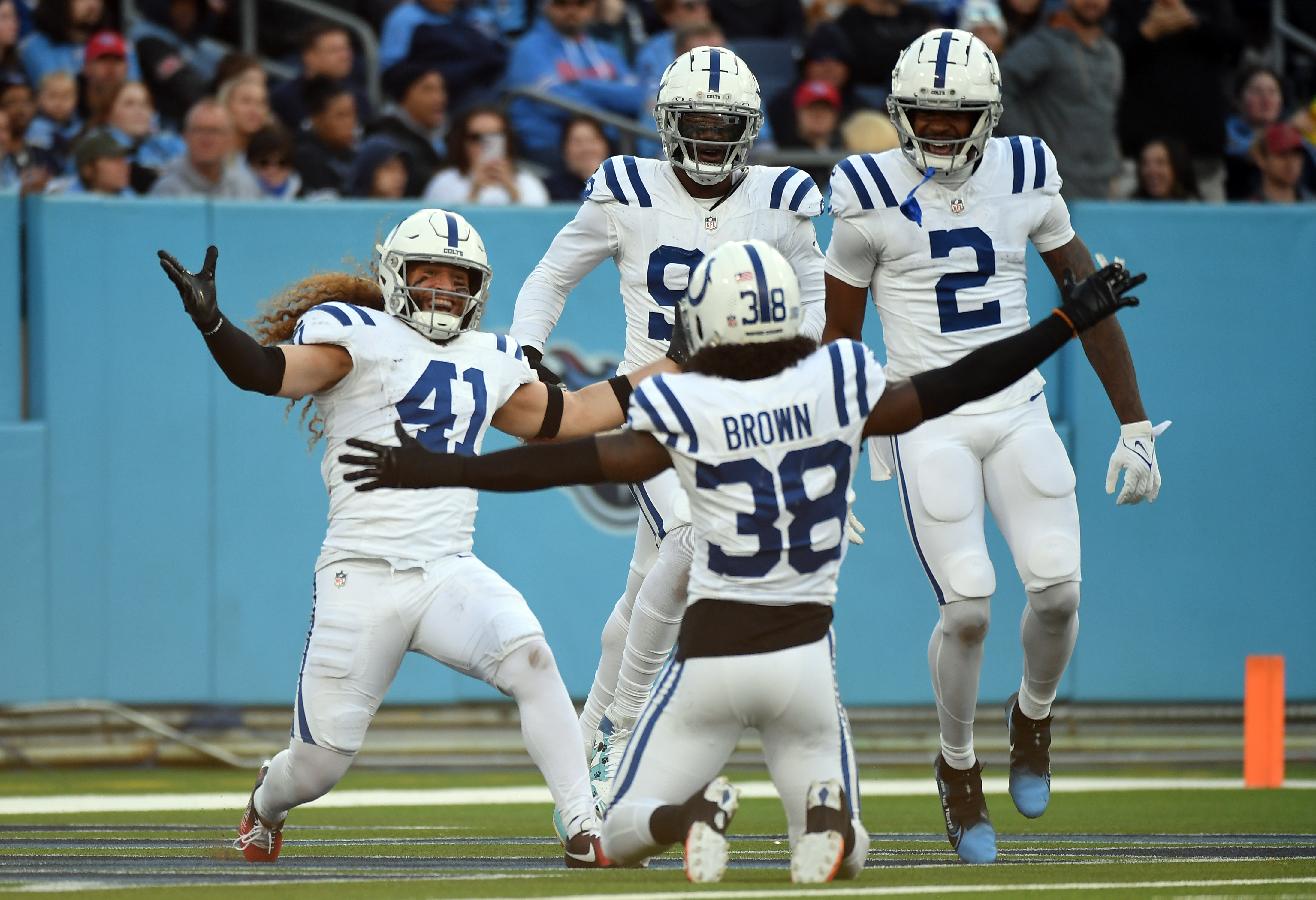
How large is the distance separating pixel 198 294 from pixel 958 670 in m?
2.37

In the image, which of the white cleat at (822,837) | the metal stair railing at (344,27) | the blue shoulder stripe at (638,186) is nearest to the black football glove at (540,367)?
the blue shoulder stripe at (638,186)

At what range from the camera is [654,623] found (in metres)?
5.52

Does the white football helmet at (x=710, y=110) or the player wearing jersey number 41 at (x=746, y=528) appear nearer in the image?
the player wearing jersey number 41 at (x=746, y=528)

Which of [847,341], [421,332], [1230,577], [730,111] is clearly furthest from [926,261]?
[1230,577]

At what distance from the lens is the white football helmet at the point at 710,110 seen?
543 centimetres

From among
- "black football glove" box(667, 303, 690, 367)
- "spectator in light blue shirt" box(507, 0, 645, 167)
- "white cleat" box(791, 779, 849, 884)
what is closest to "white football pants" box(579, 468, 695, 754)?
"black football glove" box(667, 303, 690, 367)

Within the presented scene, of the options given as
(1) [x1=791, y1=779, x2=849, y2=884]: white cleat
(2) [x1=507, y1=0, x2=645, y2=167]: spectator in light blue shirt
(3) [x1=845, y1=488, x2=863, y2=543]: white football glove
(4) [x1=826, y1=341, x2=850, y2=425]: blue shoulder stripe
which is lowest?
(1) [x1=791, y1=779, x2=849, y2=884]: white cleat

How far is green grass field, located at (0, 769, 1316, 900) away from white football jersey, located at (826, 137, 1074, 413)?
1.39 meters

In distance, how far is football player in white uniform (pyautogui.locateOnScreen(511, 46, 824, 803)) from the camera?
5477 mm

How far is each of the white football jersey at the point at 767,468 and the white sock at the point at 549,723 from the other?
78cm

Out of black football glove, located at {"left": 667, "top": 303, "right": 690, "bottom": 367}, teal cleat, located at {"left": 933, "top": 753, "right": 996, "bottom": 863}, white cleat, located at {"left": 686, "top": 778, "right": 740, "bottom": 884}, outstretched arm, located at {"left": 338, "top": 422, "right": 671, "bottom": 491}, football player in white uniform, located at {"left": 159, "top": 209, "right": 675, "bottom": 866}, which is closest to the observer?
white cleat, located at {"left": 686, "top": 778, "right": 740, "bottom": 884}

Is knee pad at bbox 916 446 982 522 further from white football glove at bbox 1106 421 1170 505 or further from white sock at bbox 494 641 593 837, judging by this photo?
white sock at bbox 494 641 593 837

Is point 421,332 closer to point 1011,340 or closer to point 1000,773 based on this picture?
point 1011,340

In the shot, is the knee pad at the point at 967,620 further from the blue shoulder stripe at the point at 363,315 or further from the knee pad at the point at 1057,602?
the blue shoulder stripe at the point at 363,315
